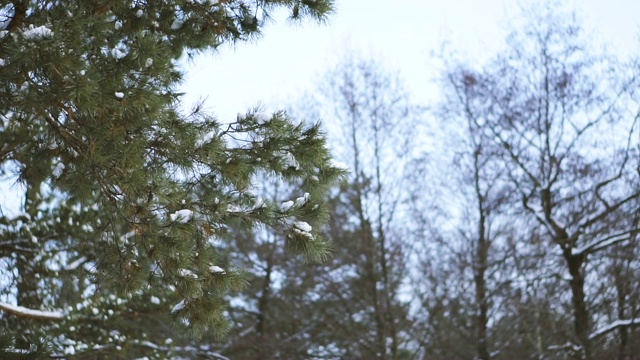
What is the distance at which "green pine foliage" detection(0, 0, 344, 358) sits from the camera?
3760mm

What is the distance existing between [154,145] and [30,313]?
3014 mm

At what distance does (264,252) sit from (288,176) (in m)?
10.1

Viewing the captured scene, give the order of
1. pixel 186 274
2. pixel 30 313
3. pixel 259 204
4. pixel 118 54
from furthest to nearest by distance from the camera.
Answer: pixel 30 313, pixel 259 204, pixel 186 274, pixel 118 54

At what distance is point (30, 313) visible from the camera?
6383 mm

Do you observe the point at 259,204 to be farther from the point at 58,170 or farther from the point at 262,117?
the point at 58,170

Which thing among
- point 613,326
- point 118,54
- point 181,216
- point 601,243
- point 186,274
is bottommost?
point 186,274

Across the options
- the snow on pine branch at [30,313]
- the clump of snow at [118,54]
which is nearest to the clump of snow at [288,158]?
the clump of snow at [118,54]

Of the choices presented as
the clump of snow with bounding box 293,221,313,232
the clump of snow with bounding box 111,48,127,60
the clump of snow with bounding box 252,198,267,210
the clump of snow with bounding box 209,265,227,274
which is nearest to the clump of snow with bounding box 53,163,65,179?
the clump of snow with bounding box 111,48,127,60

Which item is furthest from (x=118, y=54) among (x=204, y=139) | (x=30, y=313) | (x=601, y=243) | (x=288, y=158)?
(x=601, y=243)

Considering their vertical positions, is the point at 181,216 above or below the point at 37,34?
below

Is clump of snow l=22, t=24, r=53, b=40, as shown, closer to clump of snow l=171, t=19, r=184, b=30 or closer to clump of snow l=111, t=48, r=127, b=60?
clump of snow l=111, t=48, r=127, b=60

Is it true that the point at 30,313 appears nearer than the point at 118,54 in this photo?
No

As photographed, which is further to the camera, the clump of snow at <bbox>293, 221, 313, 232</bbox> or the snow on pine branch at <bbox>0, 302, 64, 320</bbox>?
the snow on pine branch at <bbox>0, 302, 64, 320</bbox>

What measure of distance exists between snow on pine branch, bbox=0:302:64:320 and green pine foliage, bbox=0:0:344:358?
136 cm
